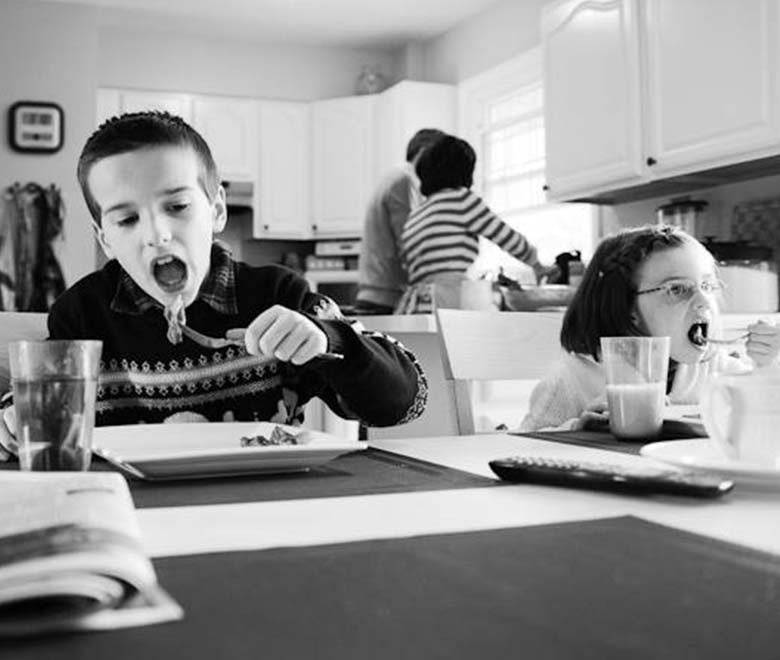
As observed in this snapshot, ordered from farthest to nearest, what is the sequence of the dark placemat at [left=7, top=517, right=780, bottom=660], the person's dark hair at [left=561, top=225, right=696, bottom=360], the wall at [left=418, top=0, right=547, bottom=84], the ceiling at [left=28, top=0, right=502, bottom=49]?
the ceiling at [left=28, top=0, right=502, bottom=49], the wall at [left=418, top=0, right=547, bottom=84], the person's dark hair at [left=561, top=225, right=696, bottom=360], the dark placemat at [left=7, top=517, right=780, bottom=660]

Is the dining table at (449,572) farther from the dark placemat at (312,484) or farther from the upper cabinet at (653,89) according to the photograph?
the upper cabinet at (653,89)

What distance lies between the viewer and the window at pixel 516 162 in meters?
4.99

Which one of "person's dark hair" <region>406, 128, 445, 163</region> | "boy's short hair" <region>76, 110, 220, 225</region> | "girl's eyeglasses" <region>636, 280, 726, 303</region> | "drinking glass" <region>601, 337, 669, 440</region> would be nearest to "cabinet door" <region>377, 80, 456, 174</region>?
"person's dark hair" <region>406, 128, 445, 163</region>

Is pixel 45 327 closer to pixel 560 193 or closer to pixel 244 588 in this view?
pixel 244 588

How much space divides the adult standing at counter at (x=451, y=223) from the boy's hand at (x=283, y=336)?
2.67 metres

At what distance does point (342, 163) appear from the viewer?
623 cm

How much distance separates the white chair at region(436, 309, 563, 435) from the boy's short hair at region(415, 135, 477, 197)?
1997 millimetres

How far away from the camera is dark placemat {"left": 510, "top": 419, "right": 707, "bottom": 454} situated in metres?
1.05

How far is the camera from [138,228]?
3.91 ft

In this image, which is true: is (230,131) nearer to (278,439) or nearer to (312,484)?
(278,439)

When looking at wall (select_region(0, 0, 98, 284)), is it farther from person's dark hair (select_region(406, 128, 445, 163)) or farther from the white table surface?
the white table surface

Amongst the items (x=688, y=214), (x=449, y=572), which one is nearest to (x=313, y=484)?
(x=449, y=572)

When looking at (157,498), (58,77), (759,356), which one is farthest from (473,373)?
(58,77)

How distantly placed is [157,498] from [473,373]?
99 centimetres
